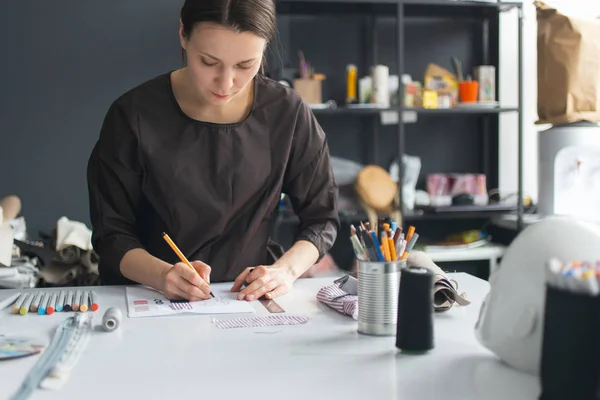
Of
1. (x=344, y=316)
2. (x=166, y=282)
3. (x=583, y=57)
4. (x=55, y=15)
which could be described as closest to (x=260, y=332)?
(x=344, y=316)

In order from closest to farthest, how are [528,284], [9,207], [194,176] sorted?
[528,284], [194,176], [9,207]

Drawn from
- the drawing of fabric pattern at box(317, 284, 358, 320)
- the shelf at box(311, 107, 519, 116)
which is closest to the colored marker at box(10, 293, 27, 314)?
the drawing of fabric pattern at box(317, 284, 358, 320)

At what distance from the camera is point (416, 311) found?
115cm

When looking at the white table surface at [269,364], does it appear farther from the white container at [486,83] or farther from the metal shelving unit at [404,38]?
the white container at [486,83]

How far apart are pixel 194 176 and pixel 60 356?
0.77 meters

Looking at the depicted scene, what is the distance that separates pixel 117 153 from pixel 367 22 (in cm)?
254

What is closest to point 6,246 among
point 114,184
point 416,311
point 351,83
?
point 114,184

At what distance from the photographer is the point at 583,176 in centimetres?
356

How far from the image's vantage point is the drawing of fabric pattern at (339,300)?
1.42 metres

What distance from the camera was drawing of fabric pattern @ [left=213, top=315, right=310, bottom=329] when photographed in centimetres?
136

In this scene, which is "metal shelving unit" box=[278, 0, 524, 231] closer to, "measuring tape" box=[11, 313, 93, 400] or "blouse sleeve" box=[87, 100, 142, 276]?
"blouse sleeve" box=[87, 100, 142, 276]

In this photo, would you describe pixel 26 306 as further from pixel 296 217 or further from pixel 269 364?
pixel 296 217

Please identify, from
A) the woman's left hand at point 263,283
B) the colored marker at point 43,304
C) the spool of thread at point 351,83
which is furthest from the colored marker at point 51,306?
the spool of thread at point 351,83

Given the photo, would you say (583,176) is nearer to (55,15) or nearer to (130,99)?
(130,99)
